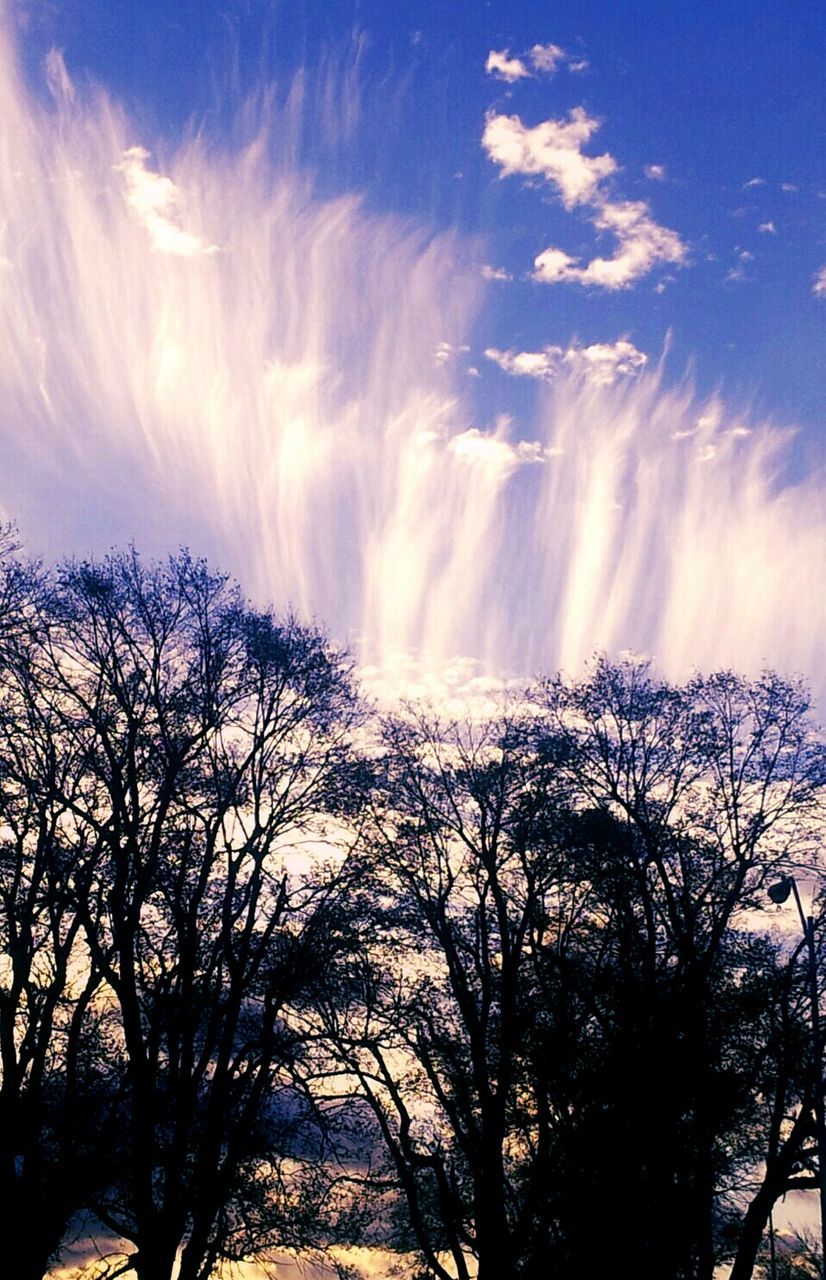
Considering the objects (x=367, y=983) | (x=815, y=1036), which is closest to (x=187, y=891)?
(x=367, y=983)

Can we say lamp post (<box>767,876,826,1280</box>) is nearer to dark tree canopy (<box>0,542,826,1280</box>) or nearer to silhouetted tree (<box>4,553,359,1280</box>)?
dark tree canopy (<box>0,542,826,1280</box>)

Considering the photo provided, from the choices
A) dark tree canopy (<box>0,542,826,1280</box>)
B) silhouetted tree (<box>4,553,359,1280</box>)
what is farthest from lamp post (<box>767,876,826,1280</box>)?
silhouetted tree (<box>4,553,359,1280</box>)

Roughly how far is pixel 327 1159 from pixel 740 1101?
10237 millimetres

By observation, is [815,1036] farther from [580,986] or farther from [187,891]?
[187,891]

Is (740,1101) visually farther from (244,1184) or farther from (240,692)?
(240,692)

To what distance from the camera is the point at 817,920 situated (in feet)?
74.3

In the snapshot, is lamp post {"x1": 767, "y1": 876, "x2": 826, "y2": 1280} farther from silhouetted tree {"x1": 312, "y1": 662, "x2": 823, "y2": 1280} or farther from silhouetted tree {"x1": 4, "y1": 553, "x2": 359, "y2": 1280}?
silhouetted tree {"x1": 4, "y1": 553, "x2": 359, "y2": 1280}

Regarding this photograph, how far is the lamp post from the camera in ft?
63.6

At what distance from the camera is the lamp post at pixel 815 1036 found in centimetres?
1938

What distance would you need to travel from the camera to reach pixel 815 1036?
2077 cm

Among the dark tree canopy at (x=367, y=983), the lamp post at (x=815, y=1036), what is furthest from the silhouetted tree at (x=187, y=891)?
the lamp post at (x=815, y=1036)

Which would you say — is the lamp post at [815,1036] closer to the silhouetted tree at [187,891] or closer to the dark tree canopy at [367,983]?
the dark tree canopy at [367,983]

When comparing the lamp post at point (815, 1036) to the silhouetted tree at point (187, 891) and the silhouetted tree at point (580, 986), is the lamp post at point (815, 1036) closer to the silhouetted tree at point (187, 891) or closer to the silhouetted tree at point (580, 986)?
the silhouetted tree at point (580, 986)

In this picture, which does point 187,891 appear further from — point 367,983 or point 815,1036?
point 815,1036
